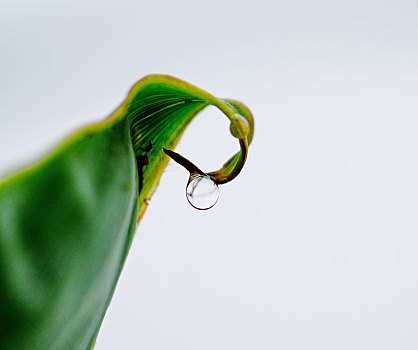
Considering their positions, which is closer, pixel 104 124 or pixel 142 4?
pixel 104 124

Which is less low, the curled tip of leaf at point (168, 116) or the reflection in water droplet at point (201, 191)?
the curled tip of leaf at point (168, 116)

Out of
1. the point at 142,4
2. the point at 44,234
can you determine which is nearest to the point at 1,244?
the point at 44,234

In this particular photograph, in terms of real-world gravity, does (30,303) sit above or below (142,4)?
below

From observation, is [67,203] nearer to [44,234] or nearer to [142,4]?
[44,234]
